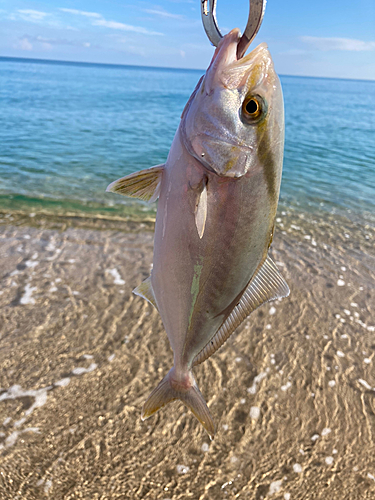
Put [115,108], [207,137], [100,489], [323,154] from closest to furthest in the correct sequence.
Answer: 1. [207,137]
2. [100,489]
3. [323,154]
4. [115,108]

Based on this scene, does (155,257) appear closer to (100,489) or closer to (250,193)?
(250,193)

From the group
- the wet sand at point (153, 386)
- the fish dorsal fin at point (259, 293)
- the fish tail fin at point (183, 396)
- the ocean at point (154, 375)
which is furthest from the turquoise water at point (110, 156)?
the fish dorsal fin at point (259, 293)

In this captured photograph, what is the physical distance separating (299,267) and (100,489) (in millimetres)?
4638

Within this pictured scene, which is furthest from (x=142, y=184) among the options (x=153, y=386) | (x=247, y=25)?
(x=153, y=386)

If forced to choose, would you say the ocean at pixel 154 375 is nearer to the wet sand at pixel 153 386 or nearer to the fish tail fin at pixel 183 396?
the wet sand at pixel 153 386

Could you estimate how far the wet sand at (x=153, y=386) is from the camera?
334 cm

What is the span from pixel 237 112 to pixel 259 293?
2.87ft

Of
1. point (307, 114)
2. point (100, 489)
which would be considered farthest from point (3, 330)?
point (307, 114)

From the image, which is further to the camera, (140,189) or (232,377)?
(232,377)

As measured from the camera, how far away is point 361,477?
3.42 m

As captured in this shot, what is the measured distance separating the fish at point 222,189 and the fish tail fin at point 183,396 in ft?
1.51

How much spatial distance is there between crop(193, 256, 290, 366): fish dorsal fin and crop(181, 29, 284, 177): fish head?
0.56 meters

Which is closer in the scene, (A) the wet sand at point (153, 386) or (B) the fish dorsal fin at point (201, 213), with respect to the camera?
(B) the fish dorsal fin at point (201, 213)

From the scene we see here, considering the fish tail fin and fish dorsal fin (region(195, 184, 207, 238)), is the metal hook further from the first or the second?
the fish tail fin
